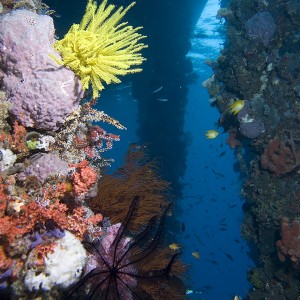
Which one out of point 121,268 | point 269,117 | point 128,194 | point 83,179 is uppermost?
point 83,179

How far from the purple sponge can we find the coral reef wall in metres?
9.15

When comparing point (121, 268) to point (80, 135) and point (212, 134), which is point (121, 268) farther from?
point (212, 134)

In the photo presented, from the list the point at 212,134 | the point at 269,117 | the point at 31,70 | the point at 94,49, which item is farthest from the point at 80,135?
the point at 269,117

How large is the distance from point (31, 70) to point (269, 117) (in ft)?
33.0

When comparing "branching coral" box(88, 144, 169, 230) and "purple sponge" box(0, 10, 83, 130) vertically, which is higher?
"purple sponge" box(0, 10, 83, 130)

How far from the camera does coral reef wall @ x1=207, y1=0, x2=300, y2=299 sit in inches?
402

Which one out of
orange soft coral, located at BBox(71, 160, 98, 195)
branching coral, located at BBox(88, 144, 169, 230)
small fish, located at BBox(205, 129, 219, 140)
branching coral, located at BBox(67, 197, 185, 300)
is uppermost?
orange soft coral, located at BBox(71, 160, 98, 195)

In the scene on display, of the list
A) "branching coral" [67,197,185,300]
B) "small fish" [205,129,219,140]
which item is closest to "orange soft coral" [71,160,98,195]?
"branching coral" [67,197,185,300]

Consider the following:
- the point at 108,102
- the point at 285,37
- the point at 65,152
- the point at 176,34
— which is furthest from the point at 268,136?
the point at 108,102

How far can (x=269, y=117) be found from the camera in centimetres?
1084

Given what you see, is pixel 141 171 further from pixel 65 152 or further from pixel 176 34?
pixel 176 34

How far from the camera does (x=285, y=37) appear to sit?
11.4 m

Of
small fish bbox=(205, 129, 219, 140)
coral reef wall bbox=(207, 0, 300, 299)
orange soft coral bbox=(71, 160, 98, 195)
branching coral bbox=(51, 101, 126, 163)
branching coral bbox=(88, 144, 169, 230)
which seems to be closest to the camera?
orange soft coral bbox=(71, 160, 98, 195)

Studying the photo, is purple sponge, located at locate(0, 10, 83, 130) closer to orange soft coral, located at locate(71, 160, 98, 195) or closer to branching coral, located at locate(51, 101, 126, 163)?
branching coral, located at locate(51, 101, 126, 163)
